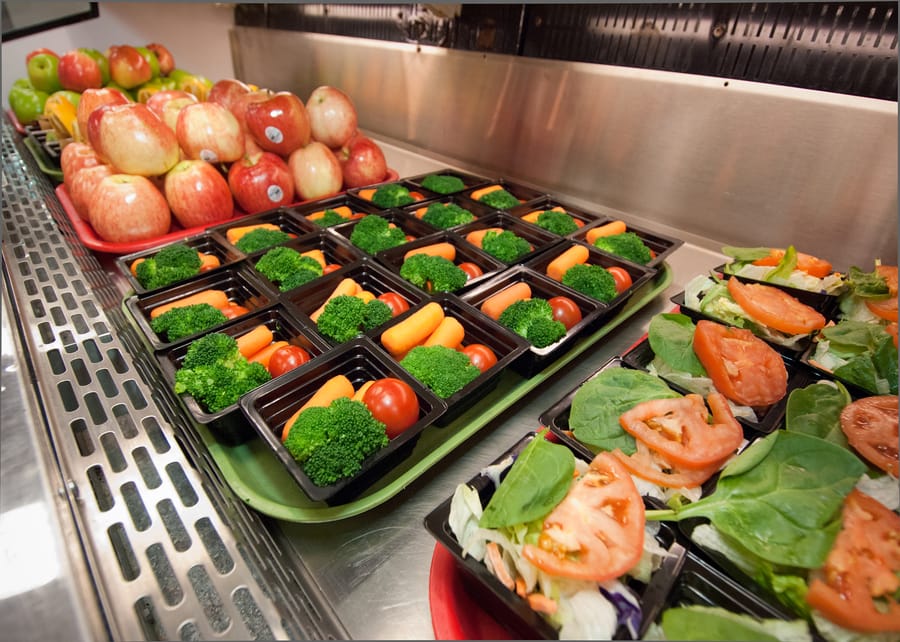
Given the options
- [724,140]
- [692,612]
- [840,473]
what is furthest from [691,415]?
[724,140]

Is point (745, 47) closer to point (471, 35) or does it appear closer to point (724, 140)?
point (724, 140)

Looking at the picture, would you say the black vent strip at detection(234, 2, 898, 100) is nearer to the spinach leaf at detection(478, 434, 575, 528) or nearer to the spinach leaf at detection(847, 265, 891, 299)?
the spinach leaf at detection(847, 265, 891, 299)

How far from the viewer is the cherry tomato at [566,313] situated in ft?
4.44

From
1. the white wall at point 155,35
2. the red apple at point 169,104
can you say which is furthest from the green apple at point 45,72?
the red apple at point 169,104

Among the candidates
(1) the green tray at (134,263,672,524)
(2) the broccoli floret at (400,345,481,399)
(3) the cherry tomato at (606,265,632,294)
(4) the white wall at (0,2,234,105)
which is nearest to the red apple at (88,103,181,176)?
(1) the green tray at (134,263,672,524)

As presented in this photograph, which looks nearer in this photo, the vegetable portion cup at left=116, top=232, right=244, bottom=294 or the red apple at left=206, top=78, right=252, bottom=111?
the vegetable portion cup at left=116, top=232, right=244, bottom=294

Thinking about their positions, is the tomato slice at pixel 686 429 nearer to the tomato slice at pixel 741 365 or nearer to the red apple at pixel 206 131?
the tomato slice at pixel 741 365

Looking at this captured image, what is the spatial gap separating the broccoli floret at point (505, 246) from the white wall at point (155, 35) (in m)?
3.67

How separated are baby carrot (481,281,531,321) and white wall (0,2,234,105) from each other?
3928 mm

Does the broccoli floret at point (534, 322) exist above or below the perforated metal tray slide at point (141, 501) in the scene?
above

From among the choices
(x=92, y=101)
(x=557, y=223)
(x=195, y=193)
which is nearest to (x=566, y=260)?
(x=557, y=223)

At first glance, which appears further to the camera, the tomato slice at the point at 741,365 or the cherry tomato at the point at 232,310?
the cherry tomato at the point at 232,310

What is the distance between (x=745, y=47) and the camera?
1572mm

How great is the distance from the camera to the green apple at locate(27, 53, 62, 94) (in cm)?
265
